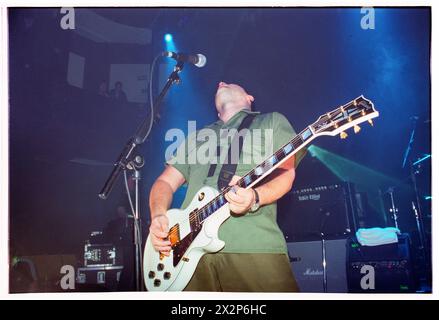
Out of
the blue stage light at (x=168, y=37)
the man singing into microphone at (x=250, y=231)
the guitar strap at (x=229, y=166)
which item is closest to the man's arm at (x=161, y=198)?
the man singing into microphone at (x=250, y=231)

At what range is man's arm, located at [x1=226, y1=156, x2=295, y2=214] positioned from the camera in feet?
7.27

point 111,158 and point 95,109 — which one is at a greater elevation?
point 95,109

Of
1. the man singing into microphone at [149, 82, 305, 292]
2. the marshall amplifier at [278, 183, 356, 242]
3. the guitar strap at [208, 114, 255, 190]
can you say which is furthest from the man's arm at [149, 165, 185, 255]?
the marshall amplifier at [278, 183, 356, 242]

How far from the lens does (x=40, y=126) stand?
8.12 ft

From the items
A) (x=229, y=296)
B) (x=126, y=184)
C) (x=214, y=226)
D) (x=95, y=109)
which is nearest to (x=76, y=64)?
(x=95, y=109)

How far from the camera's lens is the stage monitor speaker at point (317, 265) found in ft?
7.40

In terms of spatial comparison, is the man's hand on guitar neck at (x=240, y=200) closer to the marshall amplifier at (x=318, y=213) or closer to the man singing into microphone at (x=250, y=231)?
the man singing into microphone at (x=250, y=231)

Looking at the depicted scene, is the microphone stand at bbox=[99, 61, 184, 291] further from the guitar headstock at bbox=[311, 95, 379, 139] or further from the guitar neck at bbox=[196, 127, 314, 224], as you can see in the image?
the guitar headstock at bbox=[311, 95, 379, 139]

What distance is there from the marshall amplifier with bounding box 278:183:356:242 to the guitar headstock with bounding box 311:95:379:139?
1.19 ft

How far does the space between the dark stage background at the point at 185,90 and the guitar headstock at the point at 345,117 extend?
0.25ft

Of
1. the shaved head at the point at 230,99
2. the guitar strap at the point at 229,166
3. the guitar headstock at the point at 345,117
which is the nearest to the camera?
the guitar headstock at the point at 345,117

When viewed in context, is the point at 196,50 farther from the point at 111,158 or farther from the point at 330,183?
the point at 330,183

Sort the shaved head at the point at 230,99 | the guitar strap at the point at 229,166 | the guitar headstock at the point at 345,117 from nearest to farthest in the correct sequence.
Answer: the guitar headstock at the point at 345,117 < the guitar strap at the point at 229,166 < the shaved head at the point at 230,99
